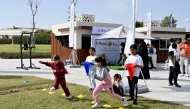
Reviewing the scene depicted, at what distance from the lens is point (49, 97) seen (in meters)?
7.27

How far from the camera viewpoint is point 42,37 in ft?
171

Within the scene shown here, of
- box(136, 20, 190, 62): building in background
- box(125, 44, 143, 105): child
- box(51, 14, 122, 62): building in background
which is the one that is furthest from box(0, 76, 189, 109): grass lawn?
box(136, 20, 190, 62): building in background

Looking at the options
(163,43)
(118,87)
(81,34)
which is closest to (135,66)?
(118,87)

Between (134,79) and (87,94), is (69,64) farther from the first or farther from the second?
(134,79)

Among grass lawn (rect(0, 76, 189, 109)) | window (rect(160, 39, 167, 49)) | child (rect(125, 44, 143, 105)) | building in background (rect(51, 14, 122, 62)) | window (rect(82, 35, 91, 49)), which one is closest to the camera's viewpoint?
grass lawn (rect(0, 76, 189, 109))

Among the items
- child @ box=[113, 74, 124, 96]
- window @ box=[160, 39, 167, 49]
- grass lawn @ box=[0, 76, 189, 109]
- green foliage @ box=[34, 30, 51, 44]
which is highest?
green foliage @ box=[34, 30, 51, 44]

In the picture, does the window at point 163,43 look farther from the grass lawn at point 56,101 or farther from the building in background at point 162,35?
the grass lawn at point 56,101

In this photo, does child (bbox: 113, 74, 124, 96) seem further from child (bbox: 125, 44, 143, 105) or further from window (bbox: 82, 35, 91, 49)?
window (bbox: 82, 35, 91, 49)

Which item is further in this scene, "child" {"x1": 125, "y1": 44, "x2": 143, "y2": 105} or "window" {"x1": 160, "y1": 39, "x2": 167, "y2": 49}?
"window" {"x1": 160, "y1": 39, "x2": 167, "y2": 49}

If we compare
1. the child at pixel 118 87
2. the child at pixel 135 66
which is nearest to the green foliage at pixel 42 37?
the child at pixel 118 87

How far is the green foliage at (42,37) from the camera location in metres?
51.2

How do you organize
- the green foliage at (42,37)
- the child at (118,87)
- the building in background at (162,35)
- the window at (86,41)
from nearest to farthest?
1. the child at (118,87)
2. the window at (86,41)
3. the building in background at (162,35)
4. the green foliage at (42,37)

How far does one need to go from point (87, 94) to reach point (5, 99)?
2348 mm

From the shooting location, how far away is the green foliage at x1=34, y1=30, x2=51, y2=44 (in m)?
51.2
